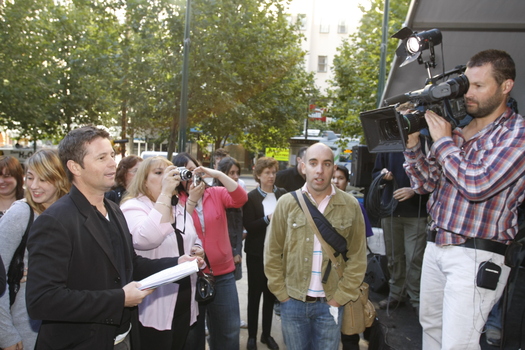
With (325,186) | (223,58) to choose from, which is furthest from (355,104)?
(325,186)

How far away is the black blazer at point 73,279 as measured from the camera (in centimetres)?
204

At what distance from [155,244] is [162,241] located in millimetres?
80

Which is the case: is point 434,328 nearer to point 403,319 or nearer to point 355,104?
point 403,319

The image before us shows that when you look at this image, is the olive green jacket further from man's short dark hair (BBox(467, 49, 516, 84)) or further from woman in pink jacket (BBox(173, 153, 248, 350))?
man's short dark hair (BBox(467, 49, 516, 84))

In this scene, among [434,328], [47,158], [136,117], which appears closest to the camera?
[434,328]

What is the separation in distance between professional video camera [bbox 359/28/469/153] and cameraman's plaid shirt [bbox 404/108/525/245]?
0.70ft

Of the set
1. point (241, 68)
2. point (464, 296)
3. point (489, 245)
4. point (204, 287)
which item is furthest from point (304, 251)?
point (241, 68)

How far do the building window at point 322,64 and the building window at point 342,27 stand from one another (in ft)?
11.2

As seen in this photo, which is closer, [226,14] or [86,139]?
[86,139]

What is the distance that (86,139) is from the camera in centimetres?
239

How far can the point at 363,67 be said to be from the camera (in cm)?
1507

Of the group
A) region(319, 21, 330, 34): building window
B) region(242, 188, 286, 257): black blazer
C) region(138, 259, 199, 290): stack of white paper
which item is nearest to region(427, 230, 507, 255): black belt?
region(138, 259, 199, 290): stack of white paper

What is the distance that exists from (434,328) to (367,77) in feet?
41.4

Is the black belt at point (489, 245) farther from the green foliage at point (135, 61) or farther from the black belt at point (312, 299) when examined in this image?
the green foliage at point (135, 61)
